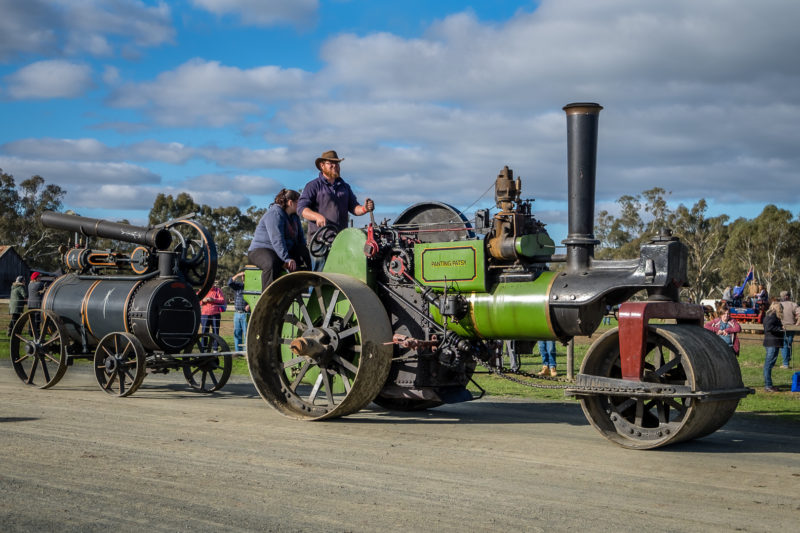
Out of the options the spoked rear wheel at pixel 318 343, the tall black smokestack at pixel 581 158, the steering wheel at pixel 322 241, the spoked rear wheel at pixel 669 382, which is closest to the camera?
the spoked rear wheel at pixel 669 382

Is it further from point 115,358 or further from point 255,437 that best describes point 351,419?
point 115,358

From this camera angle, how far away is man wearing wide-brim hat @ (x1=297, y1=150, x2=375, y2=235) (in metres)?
9.44

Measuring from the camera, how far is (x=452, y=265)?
7.80 metres

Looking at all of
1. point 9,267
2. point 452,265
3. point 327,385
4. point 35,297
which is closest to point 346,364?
point 327,385

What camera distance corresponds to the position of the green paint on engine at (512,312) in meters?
7.27

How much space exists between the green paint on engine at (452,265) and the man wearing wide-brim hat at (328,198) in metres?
1.49

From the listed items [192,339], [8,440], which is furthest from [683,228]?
[8,440]

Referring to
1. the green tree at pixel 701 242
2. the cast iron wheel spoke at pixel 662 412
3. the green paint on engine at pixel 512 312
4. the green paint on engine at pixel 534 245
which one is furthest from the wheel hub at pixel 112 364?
the green tree at pixel 701 242

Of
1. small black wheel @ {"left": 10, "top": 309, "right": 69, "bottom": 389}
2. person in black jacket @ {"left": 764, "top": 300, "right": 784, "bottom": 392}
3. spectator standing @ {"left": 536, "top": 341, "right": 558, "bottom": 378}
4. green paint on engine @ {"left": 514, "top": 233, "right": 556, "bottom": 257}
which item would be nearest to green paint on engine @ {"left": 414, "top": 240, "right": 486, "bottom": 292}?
green paint on engine @ {"left": 514, "top": 233, "right": 556, "bottom": 257}

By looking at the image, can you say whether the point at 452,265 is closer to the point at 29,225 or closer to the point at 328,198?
the point at 328,198

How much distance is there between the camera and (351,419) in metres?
8.38

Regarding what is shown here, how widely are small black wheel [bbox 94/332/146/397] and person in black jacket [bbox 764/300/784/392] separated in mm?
8845

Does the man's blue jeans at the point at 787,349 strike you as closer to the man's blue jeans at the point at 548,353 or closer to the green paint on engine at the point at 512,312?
the man's blue jeans at the point at 548,353

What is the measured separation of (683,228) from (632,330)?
2014 inches
